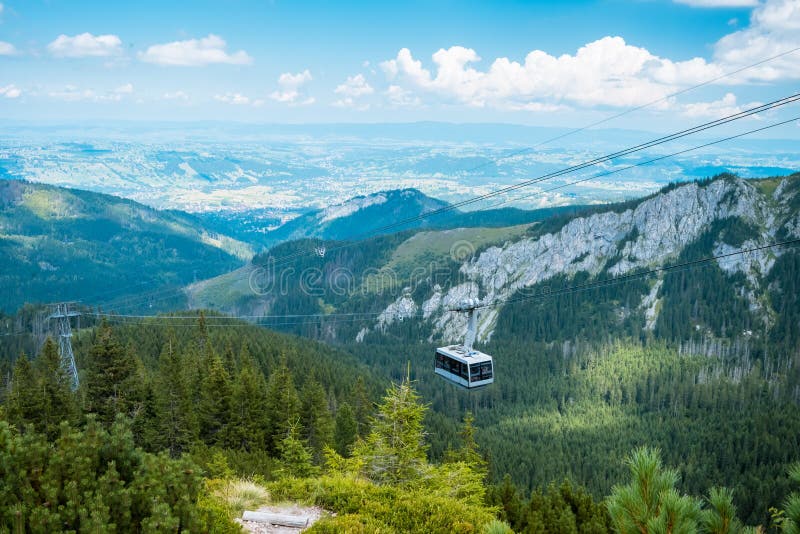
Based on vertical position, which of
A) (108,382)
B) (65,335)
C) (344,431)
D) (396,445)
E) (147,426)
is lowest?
(344,431)

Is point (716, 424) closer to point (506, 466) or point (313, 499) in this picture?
point (506, 466)

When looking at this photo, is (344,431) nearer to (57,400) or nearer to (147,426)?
(147,426)

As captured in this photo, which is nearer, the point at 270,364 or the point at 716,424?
the point at 270,364

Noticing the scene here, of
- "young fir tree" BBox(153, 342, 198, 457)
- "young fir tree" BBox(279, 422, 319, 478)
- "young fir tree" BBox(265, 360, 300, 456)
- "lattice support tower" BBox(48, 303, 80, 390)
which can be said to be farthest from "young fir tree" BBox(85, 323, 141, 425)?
"young fir tree" BBox(279, 422, 319, 478)

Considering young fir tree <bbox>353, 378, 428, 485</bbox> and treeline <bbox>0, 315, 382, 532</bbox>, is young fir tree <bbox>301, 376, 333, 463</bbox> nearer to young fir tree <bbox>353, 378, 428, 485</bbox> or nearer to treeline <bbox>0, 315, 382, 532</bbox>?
treeline <bbox>0, 315, 382, 532</bbox>

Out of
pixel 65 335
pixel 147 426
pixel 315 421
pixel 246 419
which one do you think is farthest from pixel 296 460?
pixel 65 335

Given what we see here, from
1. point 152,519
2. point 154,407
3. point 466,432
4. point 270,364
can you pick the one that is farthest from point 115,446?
point 270,364
